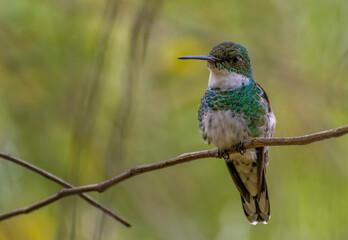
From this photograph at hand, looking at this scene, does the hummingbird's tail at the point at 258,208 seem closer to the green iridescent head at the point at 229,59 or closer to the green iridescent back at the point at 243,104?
the green iridescent back at the point at 243,104

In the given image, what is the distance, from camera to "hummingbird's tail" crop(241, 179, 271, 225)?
9.43 feet

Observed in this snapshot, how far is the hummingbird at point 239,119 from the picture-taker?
2629 millimetres

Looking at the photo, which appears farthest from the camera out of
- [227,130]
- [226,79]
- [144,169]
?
[226,79]

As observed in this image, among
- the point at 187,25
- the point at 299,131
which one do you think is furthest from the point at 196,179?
the point at 187,25

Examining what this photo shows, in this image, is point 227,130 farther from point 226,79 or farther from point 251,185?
point 251,185

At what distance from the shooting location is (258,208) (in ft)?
9.49

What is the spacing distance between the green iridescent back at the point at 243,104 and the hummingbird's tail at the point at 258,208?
1.49 ft

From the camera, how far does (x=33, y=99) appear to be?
141 inches

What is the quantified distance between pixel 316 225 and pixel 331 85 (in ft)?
2.93

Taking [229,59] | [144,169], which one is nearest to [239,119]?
[229,59]

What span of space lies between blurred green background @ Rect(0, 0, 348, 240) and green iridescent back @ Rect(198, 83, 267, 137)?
0.56m

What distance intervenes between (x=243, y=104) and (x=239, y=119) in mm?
98

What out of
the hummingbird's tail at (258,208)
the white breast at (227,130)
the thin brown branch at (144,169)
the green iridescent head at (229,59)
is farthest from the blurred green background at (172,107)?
the thin brown branch at (144,169)

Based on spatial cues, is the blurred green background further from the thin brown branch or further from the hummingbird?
the thin brown branch
